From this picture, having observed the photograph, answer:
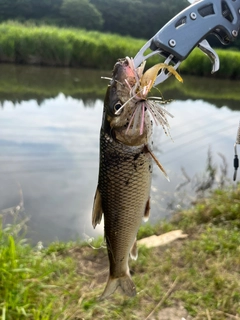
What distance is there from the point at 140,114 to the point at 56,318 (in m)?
1.59

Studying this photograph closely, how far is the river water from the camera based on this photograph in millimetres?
4809

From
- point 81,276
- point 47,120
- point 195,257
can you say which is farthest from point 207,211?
point 47,120

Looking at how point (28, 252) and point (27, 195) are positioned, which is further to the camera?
point (27, 195)

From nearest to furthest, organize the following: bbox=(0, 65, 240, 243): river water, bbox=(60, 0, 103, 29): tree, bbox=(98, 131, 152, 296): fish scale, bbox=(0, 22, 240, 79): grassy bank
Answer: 1. bbox=(98, 131, 152, 296): fish scale
2. bbox=(0, 65, 240, 243): river water
3. bbox=(0, 22, 240, 79): grassy bank
4. bbox=(60, 0, 103, 29): tree

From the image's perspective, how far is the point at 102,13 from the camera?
2894cm

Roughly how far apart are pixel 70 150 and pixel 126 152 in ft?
18.5

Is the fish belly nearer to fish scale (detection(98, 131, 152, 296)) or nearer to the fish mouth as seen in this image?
fish scale (detection(98, 131, 152, 296))

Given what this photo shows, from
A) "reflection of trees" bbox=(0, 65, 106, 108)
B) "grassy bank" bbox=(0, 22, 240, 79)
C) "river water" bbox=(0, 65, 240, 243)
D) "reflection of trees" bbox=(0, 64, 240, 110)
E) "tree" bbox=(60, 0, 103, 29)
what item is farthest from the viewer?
"tree" bbox=(60, 0, 103, 29)

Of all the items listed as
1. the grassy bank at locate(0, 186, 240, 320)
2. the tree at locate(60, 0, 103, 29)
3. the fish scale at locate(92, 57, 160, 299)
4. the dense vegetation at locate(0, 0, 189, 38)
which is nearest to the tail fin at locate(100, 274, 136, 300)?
the fish scale at locate(92, 57, 160, 299)

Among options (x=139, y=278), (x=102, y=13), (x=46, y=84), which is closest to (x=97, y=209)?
(x=139, y=278)

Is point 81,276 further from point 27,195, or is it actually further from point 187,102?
point 187,102

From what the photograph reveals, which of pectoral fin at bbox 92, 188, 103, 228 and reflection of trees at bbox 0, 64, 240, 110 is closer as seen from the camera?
pectoral fin at bbox 92, 188, 103, 228

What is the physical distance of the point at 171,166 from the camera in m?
6.52

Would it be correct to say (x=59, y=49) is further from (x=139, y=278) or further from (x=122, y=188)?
(x=122, y=188)
